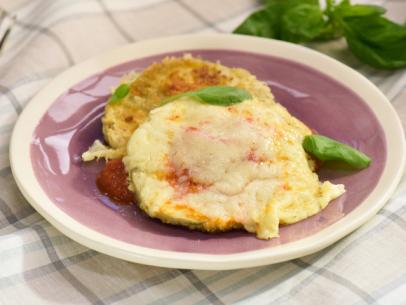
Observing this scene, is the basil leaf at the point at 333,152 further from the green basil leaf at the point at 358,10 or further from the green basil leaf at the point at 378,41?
the green basil leaf at the point at 358,10

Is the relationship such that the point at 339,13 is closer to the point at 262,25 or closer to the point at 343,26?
the point at 343,26

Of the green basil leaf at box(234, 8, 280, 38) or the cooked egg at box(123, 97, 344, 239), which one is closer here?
the cooked egg at box(123, 97, 344, 239)

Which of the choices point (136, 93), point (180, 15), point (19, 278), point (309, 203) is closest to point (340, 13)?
point (180, 15)

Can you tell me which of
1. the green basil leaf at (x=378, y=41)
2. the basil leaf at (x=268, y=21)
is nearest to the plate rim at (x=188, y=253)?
the basil leaf at (x=268, y=21)

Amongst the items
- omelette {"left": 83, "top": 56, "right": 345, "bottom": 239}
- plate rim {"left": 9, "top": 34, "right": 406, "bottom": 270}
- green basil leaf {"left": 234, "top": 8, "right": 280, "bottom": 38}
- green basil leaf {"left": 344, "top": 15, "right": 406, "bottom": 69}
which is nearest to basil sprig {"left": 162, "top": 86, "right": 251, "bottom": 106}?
omelette {"left": 83, "top": 56, "right": 345, "bottom": 239}

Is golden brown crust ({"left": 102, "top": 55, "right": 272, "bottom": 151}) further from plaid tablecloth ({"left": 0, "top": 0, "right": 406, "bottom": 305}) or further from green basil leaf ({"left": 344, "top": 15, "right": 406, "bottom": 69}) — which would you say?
green basil leaf ({"left": 344, "top": 15, "right": 406, "bottom": 69})

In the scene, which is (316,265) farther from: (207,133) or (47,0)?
(47,0)

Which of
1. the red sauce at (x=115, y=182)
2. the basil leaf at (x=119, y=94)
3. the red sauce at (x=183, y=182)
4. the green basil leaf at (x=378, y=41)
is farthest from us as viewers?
the green basil leaf at (x=378, y=41)
